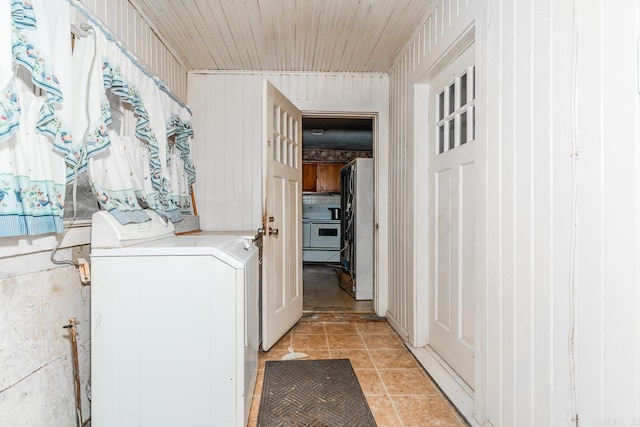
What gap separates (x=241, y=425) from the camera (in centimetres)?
151

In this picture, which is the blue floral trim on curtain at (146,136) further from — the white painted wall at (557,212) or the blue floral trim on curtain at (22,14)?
the white painted wall at (557,212)

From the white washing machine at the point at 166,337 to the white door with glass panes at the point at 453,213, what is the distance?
126cm

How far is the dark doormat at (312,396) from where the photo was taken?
1.77m

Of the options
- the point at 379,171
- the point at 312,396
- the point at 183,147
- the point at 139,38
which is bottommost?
the point at 312,396

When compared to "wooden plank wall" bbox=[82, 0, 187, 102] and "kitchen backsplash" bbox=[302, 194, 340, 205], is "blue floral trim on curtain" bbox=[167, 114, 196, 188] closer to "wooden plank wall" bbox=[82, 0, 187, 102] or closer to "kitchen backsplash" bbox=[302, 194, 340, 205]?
"wooden plank wall" bbox=[82, 0, 187, 102]

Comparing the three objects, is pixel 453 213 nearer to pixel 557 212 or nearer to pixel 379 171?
pixel 557 212

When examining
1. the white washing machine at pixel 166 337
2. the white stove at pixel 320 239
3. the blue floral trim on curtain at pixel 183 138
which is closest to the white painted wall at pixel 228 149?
the blue floral trim on curtain at pixel 183 138

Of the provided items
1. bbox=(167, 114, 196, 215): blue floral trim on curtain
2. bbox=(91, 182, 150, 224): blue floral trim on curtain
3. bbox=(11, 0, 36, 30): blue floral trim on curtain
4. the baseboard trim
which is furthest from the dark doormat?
bbox=(11, 0, 36, 30): blue floral trim on curtain

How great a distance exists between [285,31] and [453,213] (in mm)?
1830

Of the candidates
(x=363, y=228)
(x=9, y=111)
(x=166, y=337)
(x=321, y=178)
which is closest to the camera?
(x=9, y=111)

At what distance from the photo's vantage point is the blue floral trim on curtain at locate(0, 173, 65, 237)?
3.66ft

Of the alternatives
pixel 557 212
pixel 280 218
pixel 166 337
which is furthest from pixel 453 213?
pixel 166 337

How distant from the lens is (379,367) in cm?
236

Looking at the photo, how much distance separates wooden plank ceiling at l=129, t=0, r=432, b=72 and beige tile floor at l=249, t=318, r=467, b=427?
94.9 inches
